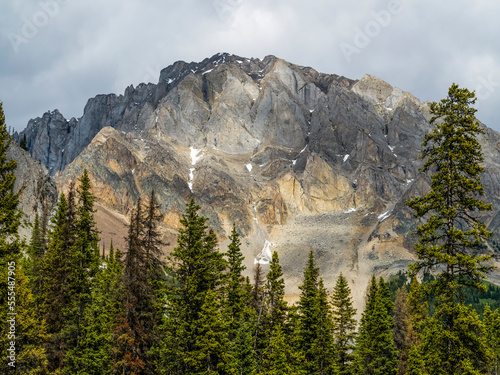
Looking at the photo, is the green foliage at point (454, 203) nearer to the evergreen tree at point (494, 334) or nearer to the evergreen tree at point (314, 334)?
the evergreen tree at point (314, 334)

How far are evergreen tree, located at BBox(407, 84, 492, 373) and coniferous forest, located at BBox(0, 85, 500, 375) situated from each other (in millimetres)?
50

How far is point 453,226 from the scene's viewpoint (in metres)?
18.0

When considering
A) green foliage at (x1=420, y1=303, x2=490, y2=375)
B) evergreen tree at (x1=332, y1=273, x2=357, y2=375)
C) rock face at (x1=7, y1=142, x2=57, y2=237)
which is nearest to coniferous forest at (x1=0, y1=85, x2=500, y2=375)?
green foliage at (x1=420, y1=303, x2=490, y2=375)

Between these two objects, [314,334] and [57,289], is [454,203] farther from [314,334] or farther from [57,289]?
[57,289]

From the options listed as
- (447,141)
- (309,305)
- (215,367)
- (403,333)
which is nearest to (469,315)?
(447,141)

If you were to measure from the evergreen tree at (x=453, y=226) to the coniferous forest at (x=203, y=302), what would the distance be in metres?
0.05

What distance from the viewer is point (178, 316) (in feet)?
95.2

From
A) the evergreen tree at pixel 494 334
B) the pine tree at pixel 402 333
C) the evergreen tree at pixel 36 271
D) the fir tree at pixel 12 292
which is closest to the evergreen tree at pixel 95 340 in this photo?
the fir tree at pixel 12 292

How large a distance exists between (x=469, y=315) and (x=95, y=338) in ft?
75.8

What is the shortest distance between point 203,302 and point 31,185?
96368 millimetres

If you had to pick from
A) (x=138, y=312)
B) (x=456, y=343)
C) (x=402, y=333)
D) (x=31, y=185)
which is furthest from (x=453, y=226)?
(x=31, y=185)

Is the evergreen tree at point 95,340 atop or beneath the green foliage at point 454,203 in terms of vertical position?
beneath

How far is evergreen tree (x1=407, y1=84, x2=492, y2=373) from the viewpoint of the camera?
56.1 feet

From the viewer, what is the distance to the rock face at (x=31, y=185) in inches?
4218
